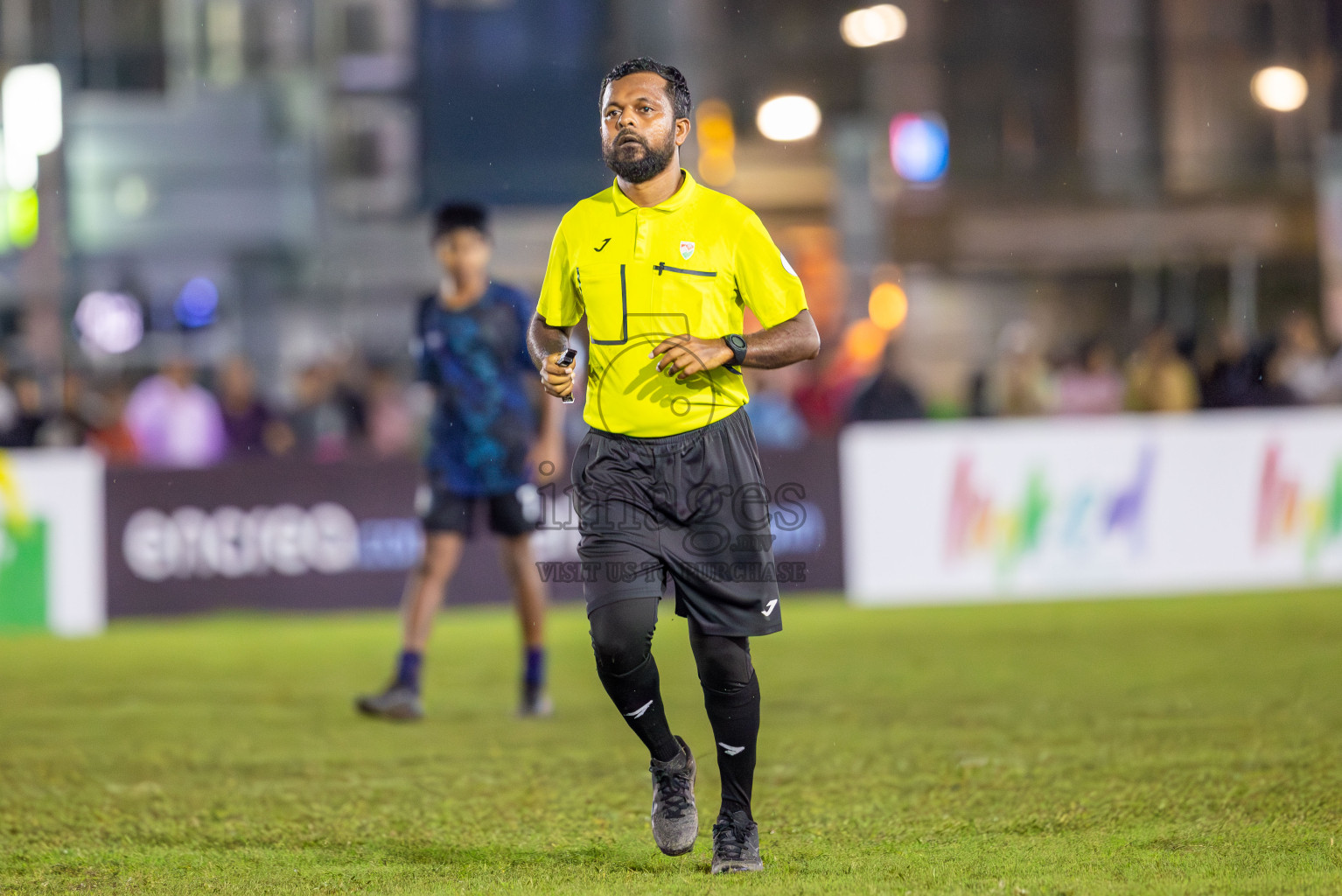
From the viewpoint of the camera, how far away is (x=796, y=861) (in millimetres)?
4461

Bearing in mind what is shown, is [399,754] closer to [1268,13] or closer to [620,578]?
[620,578]

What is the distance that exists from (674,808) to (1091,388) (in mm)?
9990

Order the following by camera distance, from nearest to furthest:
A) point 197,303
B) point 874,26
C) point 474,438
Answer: point 474,438 → point 197,303 → point 874,26

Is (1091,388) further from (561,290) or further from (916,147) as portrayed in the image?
(561,290)

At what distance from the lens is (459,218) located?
23.9 feet

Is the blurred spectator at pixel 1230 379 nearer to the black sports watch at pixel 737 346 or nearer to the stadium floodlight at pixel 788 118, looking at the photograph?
the stadium floodlight at pixel 788 118

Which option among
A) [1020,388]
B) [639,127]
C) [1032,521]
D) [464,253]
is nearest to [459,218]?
[464,253]

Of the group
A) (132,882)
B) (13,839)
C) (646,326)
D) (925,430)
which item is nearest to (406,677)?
(13,839)

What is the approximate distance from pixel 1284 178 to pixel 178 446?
15.4 meters

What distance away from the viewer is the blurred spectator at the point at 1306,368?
43.4 ft

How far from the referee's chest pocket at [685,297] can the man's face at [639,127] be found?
0.83 feet

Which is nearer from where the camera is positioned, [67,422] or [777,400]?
[777,400]

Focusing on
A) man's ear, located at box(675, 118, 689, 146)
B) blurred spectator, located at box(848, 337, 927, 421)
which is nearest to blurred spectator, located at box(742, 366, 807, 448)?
blurred spectator, located at box(848, 337, 927, 421)

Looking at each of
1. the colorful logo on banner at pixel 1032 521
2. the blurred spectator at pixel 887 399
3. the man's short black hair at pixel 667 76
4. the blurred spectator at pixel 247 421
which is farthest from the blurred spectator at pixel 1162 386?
the man's short black hair at pixel 667 76
